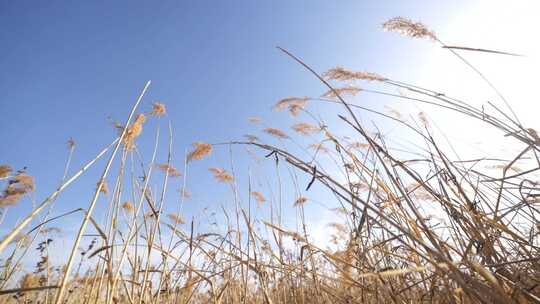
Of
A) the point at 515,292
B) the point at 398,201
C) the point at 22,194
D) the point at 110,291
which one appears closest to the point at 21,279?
the point at 22,194

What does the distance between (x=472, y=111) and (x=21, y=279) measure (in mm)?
5453

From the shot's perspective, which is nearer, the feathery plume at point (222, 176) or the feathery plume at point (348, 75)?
the feathery plume at point (348, 75)

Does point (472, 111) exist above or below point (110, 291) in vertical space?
above

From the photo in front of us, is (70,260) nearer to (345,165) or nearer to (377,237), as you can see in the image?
(345,165)

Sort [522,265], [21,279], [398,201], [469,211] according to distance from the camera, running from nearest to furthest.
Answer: [469,211] → [398,201] → [522,265] → [21,279]

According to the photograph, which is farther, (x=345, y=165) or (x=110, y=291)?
(x=345, y=165)

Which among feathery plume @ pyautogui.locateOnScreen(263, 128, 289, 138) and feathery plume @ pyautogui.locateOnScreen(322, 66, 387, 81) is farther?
feathery plume @ pyautogui.locateOnScreen(263, 128, 289, 138)

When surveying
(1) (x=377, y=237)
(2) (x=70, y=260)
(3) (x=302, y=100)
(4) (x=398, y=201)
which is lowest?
(2) (x=70, y=260)

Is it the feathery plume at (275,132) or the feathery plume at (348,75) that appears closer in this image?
the feathery plume at (348,75)

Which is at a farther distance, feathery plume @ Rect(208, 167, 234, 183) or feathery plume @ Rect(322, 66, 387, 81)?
feathery plume @ Rect(208, 167, 234, 183)

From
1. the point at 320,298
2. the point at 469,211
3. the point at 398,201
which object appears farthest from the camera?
the point at 320,298

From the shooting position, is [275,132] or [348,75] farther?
[275,132]

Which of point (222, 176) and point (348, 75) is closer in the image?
point (348, 75)

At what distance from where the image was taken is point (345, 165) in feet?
6.93
